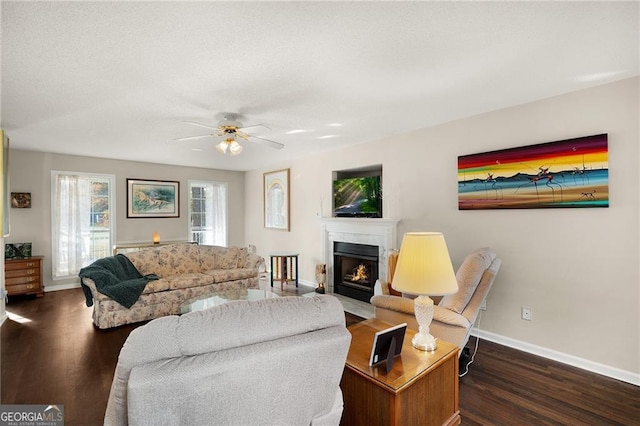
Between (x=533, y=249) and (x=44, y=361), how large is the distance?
471 centimetres

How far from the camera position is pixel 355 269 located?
4.98 m

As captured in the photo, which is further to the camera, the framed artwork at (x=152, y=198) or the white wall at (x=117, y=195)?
the framed artwork at (x=152, y=198)

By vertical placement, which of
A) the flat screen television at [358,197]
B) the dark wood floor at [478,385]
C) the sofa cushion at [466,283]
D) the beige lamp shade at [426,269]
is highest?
the flat screen television at [358,197]

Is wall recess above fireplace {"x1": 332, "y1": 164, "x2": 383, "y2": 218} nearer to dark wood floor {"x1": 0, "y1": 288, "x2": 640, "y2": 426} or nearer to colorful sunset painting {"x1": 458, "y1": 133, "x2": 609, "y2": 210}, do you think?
colorful sunset painting {"x1": 458, "y1": 133, "x2": 609, "y2": 210}

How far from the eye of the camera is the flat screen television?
4.46 metres

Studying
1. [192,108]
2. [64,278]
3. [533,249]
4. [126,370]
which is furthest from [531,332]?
[64,278]

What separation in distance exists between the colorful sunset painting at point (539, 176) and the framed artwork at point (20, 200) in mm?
6736

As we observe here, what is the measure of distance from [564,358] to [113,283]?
16.0ft

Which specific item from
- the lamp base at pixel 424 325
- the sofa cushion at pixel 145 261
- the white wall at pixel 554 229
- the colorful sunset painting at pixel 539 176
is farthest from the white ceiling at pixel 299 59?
the sofa cushion at pixel 145 261

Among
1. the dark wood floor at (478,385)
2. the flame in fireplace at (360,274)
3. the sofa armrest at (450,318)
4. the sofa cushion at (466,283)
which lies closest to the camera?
the dark wood floor at (478,385)

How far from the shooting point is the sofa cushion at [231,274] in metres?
4.61

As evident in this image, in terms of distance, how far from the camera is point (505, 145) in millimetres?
3180

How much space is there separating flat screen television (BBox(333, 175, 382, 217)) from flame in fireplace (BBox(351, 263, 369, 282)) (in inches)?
33.1

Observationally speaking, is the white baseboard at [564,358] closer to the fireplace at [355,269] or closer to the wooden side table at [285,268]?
the fireplace at [355,269]
